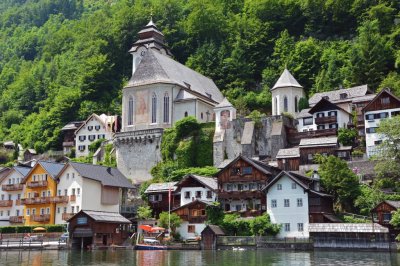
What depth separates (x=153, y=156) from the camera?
263 ft

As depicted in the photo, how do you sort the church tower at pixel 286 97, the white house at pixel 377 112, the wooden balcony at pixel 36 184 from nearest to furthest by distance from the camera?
the white house at pixel 377 112
the wooden balcony at pixel 36 184
the church tower at pixel 286 97

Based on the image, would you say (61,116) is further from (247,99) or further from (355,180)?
(355,180)

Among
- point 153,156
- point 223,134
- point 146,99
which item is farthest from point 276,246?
point 146,99

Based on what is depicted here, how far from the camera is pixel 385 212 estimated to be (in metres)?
52.0

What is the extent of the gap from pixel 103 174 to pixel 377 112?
34229 mm

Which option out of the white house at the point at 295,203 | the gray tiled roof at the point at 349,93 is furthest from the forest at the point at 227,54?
the white house at the point at 295,203

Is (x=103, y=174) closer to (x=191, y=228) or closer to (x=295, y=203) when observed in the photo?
(x=191, y=228)

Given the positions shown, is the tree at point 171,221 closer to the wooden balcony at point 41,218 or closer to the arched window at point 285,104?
the wooden balcony at point 41,218

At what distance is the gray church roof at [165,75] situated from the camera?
87.0m

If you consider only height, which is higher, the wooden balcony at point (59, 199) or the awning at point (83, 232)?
the wooden balcony at point (59, 199)

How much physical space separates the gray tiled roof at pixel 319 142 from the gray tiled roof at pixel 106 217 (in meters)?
22.8

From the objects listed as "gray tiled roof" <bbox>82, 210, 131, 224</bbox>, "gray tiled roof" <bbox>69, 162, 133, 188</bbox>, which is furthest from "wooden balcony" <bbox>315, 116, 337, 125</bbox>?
"gray tiled roof" <bbox>82, 210, 131, 224</bbox>

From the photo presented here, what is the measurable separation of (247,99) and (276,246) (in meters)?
43.1

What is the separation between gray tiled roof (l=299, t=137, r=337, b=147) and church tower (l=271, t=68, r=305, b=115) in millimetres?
13931
